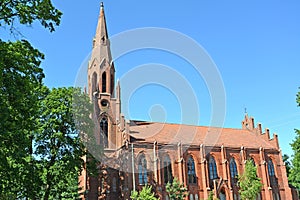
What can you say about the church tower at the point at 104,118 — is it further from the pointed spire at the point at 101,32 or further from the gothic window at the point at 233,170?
the gothic window at the point at 233,170

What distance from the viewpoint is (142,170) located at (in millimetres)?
43500

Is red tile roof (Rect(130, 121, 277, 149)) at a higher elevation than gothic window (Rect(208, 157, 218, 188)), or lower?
higher

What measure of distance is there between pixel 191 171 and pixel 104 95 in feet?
55.6

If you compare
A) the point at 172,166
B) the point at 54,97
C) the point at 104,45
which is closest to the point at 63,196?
the point at 54,97

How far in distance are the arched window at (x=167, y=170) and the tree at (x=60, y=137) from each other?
718 inches

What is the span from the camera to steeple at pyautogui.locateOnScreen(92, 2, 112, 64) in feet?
162

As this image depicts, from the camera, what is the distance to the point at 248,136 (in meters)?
58.2

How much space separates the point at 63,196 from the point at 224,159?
26.7m

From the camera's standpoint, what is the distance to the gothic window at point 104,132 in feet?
146

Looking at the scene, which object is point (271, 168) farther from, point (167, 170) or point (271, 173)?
point (167, 170)

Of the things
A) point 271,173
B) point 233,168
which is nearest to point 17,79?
point 233,168

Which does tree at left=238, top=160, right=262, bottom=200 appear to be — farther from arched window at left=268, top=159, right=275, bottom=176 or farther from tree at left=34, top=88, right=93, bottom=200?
tree at left=34, top=88, right=93, bottom=200

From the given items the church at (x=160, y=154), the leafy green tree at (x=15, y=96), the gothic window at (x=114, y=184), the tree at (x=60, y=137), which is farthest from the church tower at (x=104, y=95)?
the leafy green tree at (x=15, y=96)

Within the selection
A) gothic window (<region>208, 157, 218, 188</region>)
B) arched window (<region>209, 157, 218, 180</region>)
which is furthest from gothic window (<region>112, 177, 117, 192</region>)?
arched window (<region>209, 157, 218, 180</region>)
